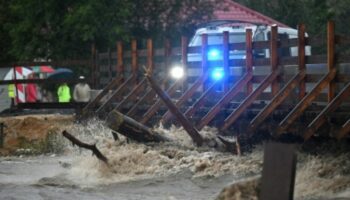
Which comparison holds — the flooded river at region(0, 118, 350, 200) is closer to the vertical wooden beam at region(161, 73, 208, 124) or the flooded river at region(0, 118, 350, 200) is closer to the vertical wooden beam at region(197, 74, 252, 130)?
the vertical wooden beam at region(197, 74, 252, 130)

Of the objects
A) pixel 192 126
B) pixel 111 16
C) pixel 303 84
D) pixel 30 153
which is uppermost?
pixel 111 16

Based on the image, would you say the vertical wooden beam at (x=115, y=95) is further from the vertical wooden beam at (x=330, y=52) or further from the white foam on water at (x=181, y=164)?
the vertical wooden beam at (x=330, y=52)

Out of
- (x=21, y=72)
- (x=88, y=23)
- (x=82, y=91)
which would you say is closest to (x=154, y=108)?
(x=82, y=91)

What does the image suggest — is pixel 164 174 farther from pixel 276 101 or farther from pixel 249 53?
pixel 249 53

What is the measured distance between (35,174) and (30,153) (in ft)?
11.8

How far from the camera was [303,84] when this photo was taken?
10258 millimetres

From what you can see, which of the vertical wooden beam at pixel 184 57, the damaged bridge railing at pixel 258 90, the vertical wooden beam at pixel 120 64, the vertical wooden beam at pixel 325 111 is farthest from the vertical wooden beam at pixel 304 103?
the vertical wooden beam at pixel 120 64

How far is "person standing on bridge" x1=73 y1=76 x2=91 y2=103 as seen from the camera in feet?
59.9

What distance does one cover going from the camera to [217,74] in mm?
12430

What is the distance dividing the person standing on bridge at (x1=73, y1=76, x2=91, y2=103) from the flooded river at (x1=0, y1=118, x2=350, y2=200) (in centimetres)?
573

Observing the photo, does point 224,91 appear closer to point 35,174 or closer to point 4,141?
point 35,174

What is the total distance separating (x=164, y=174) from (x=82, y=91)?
863cm

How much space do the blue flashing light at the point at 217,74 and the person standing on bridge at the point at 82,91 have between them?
627 cm

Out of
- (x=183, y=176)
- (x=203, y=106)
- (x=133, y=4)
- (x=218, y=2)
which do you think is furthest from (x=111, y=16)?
(x=183, y=176)
